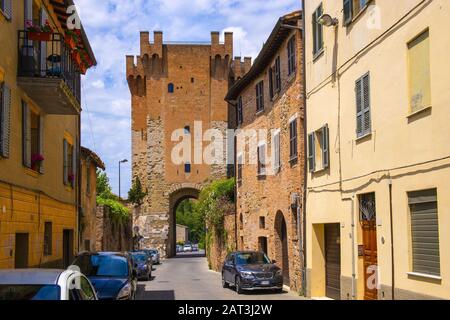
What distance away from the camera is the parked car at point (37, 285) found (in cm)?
619

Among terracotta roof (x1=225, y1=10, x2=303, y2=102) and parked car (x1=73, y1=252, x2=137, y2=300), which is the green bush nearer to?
terracotta roof (x1=225, y1=10, x2=303, y2=102)

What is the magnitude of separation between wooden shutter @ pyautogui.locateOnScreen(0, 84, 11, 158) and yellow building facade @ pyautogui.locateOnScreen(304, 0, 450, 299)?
8332 millimetres

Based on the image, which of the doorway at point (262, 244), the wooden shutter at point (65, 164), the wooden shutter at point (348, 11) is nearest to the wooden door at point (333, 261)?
the wooden shutter at point (348, 11)

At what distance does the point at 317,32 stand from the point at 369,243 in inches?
286

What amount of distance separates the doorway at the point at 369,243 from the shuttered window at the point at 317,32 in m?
5.65

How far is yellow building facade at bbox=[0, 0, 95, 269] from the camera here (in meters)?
13.6

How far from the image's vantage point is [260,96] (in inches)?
1105

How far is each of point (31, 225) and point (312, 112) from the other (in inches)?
368

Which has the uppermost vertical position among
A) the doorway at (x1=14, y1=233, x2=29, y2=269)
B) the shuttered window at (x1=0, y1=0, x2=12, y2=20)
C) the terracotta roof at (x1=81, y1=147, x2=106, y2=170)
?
the shuttered window at (x1=0, y1=0, x2=12, y2=20)

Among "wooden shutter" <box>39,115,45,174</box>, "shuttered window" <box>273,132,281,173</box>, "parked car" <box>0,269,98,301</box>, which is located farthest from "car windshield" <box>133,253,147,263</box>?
"parked car" <box>0,269,98,301</box>

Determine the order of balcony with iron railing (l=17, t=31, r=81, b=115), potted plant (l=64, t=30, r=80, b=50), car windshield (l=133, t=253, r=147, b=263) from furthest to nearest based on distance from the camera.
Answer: car windshield (l=133, t=253, r=147, b=263) → potted plant (l=64, t=30, r=80, b=50) → balcony with iron railing (l=17, t=31, r=81, b=115)

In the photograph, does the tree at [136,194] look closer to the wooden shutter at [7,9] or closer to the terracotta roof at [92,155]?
the terracotta roof at [92,155]

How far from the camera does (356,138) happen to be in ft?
50.6

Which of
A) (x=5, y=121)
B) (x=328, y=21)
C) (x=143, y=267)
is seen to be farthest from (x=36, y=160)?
(x=143, y=267)
